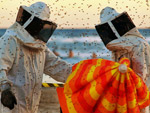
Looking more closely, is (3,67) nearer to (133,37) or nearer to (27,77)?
(27,77)

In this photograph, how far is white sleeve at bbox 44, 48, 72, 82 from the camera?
4762 mm

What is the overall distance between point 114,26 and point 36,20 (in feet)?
3.10

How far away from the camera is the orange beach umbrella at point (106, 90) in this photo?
3.58m

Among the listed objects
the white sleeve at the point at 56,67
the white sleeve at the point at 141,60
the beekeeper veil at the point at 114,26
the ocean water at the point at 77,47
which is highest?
the beekeeper veil at the point at 114,26

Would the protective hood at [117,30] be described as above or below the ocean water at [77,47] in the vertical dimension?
above

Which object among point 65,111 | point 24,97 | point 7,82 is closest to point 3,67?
point 7,82

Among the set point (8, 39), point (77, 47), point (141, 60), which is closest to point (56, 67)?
point (8, 39)

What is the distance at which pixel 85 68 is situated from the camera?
Answer: 3.96 m

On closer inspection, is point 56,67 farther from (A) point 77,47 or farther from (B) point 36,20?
(A) point 77,47

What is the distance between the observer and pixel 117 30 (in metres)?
4.33

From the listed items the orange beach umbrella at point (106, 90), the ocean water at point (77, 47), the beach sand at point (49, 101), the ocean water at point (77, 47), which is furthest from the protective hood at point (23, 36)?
the ocean water at point (77, 47)

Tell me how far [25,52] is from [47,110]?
2.23 metres

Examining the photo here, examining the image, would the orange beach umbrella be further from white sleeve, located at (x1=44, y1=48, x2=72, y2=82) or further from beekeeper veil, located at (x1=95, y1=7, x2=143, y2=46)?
white sleeve, located at (x1=44, y1=48, x2=72, y2=82)

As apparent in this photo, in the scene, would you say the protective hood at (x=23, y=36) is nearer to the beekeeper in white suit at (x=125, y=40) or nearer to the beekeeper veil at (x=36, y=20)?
the beekeeper veil at (x=36, y=20)
